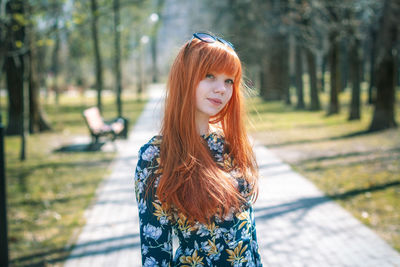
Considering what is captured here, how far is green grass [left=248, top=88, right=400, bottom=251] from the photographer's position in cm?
576

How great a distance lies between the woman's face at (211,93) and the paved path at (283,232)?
1331mm

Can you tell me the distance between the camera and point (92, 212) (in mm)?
6043

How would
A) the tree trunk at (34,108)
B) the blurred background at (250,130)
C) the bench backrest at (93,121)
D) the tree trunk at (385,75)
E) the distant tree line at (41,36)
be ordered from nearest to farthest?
the blurred background at (250,130), the distant tree line at (41,36), the bench backrest at (93,121), the tree trunk at (385,75), the tree trunk at (34,108)

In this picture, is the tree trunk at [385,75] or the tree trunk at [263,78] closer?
the tree trunk at [385,75]

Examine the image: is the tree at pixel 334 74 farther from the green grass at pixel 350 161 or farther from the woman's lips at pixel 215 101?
the woman's lips at pixel 215 101

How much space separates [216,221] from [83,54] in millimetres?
33264

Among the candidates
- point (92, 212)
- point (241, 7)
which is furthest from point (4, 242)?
point (241, 7)

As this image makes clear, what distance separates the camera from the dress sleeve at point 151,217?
5.74 ft

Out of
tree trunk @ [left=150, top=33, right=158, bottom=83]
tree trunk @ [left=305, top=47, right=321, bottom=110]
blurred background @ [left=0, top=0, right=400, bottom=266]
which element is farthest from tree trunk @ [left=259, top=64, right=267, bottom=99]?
tree trunk @ [left=150, top=33, right=158, bottom=83]

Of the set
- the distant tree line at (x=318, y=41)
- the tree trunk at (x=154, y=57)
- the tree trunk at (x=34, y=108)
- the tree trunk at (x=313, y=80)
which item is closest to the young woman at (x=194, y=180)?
the distant tree line at (x=318, y=41)

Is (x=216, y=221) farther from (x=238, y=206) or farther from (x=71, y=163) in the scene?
(x=71, y=163)

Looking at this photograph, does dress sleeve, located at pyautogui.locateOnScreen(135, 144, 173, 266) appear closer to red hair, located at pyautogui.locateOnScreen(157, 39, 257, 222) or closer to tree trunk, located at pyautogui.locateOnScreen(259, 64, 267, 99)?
red hair, located at pyautogui.locateOnScreen(157, 39, 257, 222)

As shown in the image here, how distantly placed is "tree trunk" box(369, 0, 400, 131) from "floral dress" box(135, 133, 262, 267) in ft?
37.2

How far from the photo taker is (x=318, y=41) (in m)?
19.9
